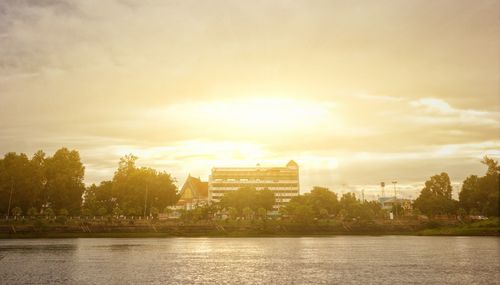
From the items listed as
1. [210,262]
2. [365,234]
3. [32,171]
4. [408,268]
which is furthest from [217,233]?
[408,268]

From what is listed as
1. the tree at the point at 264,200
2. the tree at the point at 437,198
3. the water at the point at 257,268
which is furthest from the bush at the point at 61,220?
the tree at the point at 437,198

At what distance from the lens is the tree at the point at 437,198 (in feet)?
529

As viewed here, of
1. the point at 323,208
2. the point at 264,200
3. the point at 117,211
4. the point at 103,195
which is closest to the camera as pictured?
the point at 117,211

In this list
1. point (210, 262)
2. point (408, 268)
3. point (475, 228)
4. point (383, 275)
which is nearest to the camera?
point (383, 275)

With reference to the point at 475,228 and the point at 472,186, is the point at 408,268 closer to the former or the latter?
the point at 475,228

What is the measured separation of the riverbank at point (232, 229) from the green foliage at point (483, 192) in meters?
7.10

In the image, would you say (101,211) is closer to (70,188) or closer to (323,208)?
(70,188)

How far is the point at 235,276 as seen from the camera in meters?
47.2

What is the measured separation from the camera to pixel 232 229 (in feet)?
452

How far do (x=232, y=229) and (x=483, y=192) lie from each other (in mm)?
85471

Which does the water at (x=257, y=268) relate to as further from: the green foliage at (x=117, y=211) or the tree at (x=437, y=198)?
the tree at (x=437, y=198)

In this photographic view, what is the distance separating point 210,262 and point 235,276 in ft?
45.9

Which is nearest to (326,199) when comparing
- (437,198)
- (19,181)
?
(437,198)

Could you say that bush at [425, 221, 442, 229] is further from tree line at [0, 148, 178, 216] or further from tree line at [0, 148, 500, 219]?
tree line at [0, 148, 178, 216]
